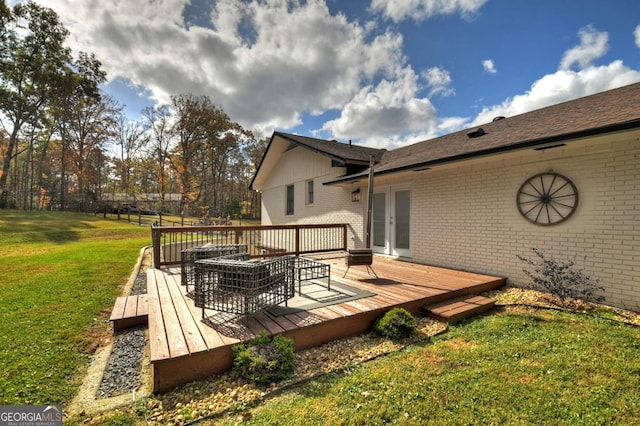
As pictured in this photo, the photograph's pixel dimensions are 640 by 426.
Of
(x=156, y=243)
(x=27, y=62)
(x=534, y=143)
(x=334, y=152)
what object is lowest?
(x=156, y=243)

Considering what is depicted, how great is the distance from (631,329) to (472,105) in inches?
446

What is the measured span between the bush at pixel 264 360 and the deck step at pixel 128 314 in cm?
190

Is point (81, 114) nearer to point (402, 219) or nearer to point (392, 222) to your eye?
point (392, 222)

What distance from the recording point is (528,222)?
4.64m

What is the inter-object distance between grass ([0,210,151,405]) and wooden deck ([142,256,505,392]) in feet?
2.29

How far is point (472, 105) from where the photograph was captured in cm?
1203

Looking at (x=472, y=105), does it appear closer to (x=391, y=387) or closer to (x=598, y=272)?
(x=598, y=272)

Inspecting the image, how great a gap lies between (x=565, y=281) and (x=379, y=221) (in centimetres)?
404

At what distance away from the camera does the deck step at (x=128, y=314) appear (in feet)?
11.0

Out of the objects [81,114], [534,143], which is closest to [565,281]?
[534,143]

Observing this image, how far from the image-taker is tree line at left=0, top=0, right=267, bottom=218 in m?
19.8

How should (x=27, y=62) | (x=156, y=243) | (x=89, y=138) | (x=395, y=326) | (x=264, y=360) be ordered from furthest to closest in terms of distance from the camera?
(x=89, y=138)
(x=27, y=62)
(x=156, y=243)
(x=395, y=326)
(x=264, y=360)

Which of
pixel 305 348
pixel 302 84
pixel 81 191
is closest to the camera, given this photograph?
pixel 305 348

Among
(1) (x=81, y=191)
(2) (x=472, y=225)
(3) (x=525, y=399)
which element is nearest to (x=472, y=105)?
(2) (x=472, y=225)
